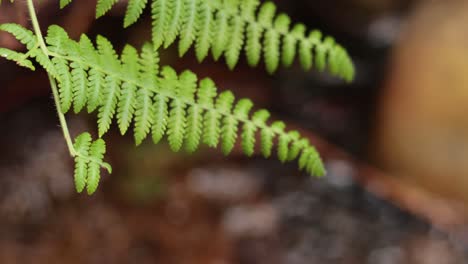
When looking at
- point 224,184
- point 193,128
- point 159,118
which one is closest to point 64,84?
point 159,118

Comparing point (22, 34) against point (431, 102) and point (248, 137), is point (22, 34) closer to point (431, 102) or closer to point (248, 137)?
point (248, 137)

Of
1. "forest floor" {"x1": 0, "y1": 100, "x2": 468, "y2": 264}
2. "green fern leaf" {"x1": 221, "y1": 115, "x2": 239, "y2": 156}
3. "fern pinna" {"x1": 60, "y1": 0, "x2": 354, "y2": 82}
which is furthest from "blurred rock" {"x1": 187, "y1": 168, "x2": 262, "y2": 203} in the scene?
"green fern leaf" {"x1": 221, "y1": 115, "x2": 239, "y2": 156}

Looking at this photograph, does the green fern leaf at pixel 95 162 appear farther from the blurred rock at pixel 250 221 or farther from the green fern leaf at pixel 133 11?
the blurred rock at pixel 250 221

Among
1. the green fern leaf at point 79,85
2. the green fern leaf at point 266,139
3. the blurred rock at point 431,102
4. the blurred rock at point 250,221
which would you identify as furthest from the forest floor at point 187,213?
the green fern leaf at point 79,85

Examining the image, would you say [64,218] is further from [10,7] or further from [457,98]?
[457,98]

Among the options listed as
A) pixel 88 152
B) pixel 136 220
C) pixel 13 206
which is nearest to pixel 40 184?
pixel 13 206

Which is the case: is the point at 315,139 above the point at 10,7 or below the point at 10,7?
below
